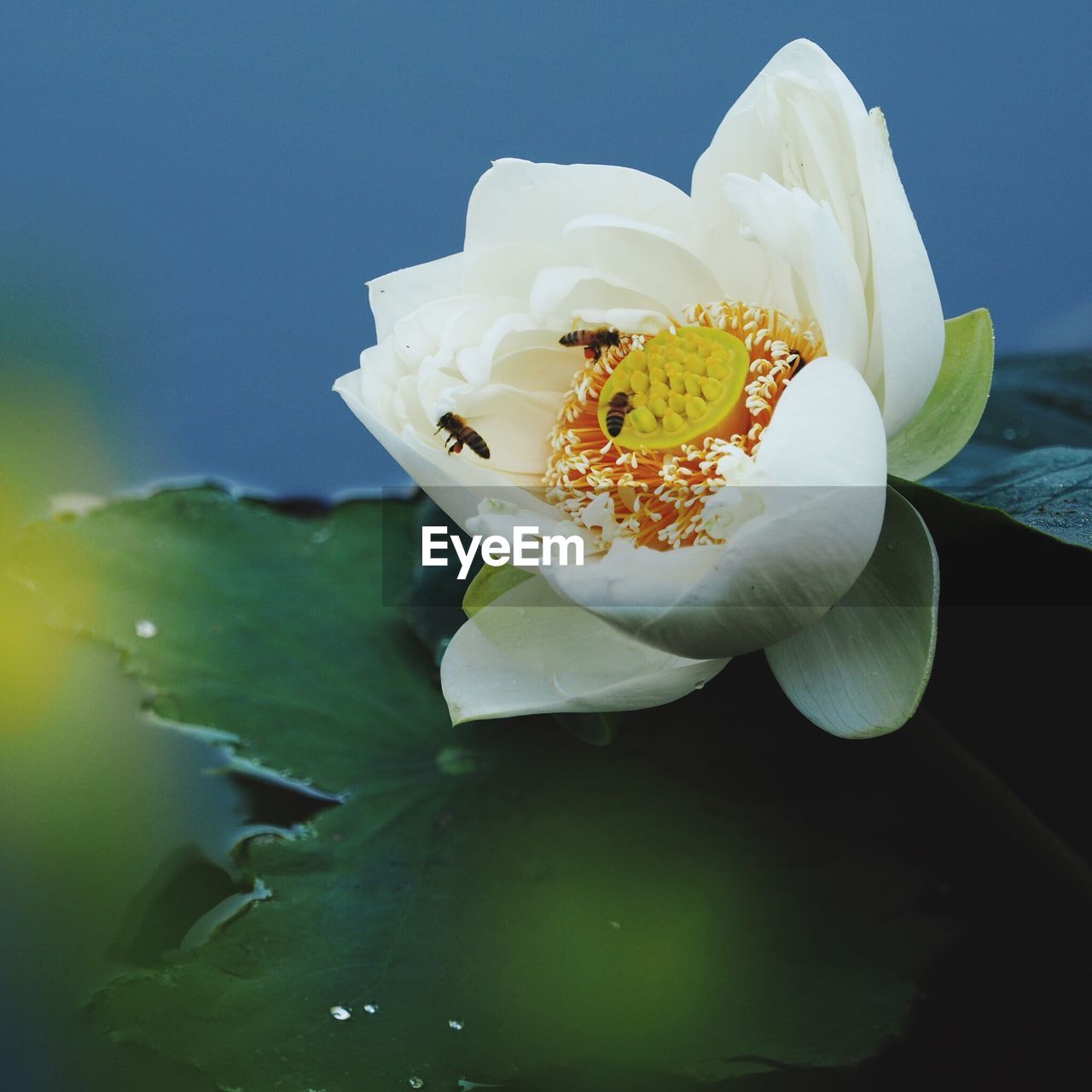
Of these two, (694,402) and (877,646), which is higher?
(694,402)

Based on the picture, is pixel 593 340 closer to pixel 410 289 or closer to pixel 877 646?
pixel 410 289

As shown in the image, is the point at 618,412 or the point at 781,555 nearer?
the point at 781,555

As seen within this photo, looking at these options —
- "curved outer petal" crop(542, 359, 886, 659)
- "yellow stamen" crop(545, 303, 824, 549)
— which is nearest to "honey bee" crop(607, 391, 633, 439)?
"yellow stamen" crop(545, 303, 824, 549)

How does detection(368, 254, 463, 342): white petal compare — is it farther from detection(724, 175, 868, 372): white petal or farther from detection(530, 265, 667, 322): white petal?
detection(724, 175, 868, 372): white petal

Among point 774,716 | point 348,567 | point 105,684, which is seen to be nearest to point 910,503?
point 774,716

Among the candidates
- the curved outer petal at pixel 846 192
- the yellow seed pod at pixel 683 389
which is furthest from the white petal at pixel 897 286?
the yellow seed pod at pixel 683 389

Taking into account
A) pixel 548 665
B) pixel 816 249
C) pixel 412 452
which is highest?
pixel 816 249
